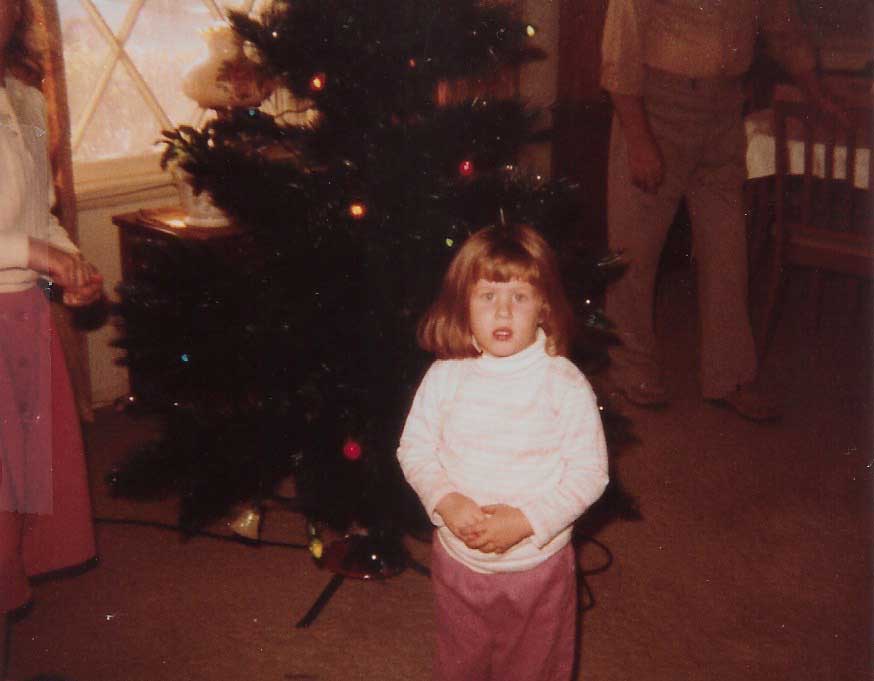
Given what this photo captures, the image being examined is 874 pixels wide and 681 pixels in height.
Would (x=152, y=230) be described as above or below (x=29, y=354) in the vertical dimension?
above

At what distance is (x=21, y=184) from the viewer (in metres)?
1.58

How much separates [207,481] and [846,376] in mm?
2191

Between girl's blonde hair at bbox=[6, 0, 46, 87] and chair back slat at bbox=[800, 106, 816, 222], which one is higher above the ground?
girl's blonde hair at bbox=[6, 0, 46, 87]

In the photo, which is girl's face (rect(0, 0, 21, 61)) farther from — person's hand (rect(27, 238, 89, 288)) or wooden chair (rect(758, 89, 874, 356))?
wooden chair (rect(758, 89, 874, 356))

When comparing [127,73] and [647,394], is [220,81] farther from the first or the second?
[647,394]

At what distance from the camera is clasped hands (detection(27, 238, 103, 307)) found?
5.07ft

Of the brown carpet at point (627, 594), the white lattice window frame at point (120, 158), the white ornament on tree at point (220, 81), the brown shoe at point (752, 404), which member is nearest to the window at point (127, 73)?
the white lattice window frame at point (120, 158)

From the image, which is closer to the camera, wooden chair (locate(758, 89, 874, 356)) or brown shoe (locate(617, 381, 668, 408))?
wooden chair (locate(758, 89, 874, 356))

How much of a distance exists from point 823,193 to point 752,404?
2.15ft

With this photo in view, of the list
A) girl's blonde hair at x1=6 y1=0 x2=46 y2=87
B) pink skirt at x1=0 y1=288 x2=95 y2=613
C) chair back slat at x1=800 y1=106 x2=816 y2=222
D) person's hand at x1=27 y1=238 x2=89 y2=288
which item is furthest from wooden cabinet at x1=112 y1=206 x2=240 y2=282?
chair back slat at x1=800 y1=106 x2=816 y2=222

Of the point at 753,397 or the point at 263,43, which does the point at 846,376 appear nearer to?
the point at 753,397

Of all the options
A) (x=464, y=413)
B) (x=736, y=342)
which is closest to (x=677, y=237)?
(x=736, y=342)

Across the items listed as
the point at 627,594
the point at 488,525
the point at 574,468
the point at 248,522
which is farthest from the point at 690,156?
the point at 488,525

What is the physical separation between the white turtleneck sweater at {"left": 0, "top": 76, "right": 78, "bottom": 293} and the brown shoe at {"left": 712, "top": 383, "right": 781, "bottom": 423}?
1936mm
